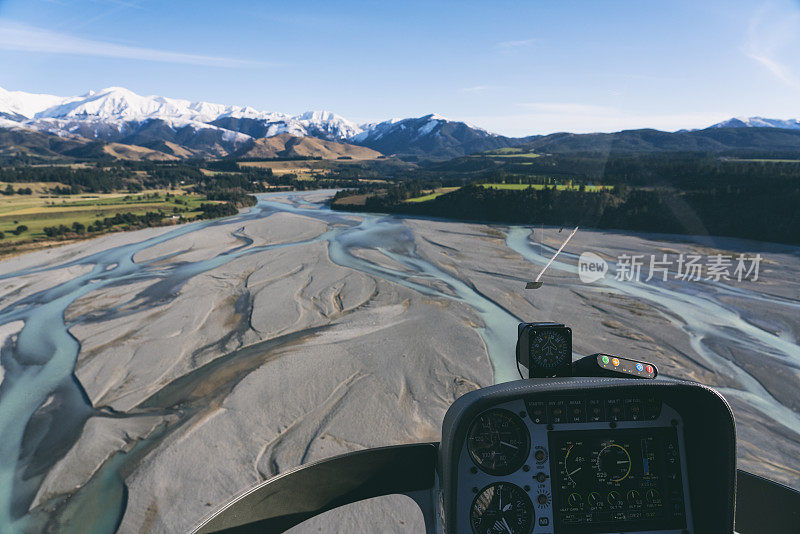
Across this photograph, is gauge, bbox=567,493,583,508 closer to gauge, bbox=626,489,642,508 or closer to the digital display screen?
the digital display screen

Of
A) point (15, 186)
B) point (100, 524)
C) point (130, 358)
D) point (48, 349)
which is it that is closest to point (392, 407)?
point (100, 524)

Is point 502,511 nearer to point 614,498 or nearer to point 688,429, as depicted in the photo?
point 614,498

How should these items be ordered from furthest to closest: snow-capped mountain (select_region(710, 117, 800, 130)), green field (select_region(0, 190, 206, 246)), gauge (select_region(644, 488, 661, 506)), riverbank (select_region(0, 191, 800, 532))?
snow-capped mountain (select_region(710, 117, 800, 130)), green field (select_region(0, 190, 206, 246)), riverbank (select_region(0, 191, 800, 532)), gauge (select_region(644, 488, 661, 506))

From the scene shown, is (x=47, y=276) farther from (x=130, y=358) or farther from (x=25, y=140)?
(x=25, y=140)

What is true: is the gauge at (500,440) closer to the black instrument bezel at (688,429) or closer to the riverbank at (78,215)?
the black instrument bezel at (688,429)

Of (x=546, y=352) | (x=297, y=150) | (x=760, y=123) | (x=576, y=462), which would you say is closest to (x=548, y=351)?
(x=546, y=352)

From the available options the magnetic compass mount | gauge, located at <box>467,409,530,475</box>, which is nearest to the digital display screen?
gauge, located at <box>467,409,530,475</box>

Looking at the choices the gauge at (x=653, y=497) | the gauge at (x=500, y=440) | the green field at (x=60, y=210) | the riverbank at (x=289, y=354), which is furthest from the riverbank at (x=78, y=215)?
the gauge at (x=653, y=497)
